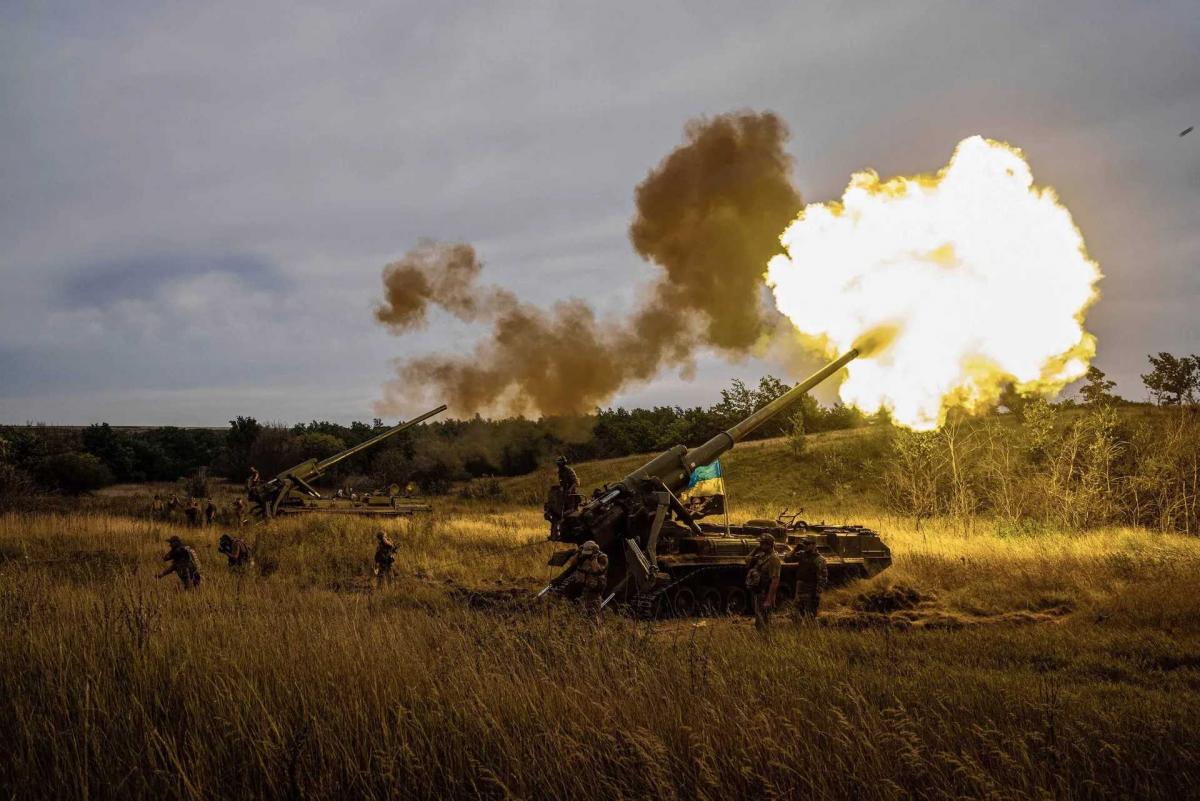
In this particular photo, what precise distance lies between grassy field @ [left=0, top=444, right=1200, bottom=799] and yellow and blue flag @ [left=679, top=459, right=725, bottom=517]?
4257 millimetres

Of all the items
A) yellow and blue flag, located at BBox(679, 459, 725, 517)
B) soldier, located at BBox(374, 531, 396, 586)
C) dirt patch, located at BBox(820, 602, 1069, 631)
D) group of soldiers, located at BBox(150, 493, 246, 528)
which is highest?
yellow and blue flag, located at BBox(679, 459, 725, 517)

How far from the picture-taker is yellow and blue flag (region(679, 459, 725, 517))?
14.7 meters

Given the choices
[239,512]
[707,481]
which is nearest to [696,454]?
[707,481]

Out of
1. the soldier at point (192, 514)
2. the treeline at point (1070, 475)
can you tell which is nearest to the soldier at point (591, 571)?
the treeline at point (1070, 475)

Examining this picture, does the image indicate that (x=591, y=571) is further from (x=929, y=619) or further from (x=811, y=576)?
(x=929, y=619)

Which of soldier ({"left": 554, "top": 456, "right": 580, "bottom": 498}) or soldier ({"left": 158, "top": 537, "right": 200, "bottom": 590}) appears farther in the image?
soldier ({"left": 554, "top": 456, "right": 580, "bottom": 498})

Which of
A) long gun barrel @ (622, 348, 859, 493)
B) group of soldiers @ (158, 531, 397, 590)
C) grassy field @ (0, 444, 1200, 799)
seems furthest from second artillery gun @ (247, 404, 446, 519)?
grassy field @ (0, 444, 1200, 799)

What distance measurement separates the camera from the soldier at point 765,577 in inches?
438

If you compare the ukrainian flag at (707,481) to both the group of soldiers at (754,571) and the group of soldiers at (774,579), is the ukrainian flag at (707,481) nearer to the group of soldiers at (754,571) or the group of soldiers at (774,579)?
the group of soldiers at (754,571)

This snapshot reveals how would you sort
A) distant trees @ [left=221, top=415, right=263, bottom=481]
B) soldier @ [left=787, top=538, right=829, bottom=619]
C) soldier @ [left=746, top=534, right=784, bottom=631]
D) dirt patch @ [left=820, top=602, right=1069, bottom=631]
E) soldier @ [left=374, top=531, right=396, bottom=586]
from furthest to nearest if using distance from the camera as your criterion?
distant trees @ [left=221, top=415, right=263, bottom=481]
soldier @ [left=374, top=531, right=396, bottom=586]
soldier @ [left=787, top=538, right=829, bottom=619]
dirt patch @ [left=820, top=602, right=1069, bottom=631]
soldier @ [left=746, top=534, right=784, bottom=631]

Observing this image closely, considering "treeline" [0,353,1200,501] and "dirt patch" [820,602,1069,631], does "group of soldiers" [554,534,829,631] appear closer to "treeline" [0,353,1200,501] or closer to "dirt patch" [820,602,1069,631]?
"dirt patch" [820,602,1069,631]

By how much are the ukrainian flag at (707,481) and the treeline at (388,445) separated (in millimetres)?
26349

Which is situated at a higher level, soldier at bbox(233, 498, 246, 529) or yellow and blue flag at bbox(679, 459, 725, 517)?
yellow and blue flag at bbox(679, 459, 725, 517)

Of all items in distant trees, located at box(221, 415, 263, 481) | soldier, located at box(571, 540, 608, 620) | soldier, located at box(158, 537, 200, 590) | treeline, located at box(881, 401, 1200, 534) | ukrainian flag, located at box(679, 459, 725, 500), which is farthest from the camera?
distant trees, located at box(221, 415, 263, 481)
